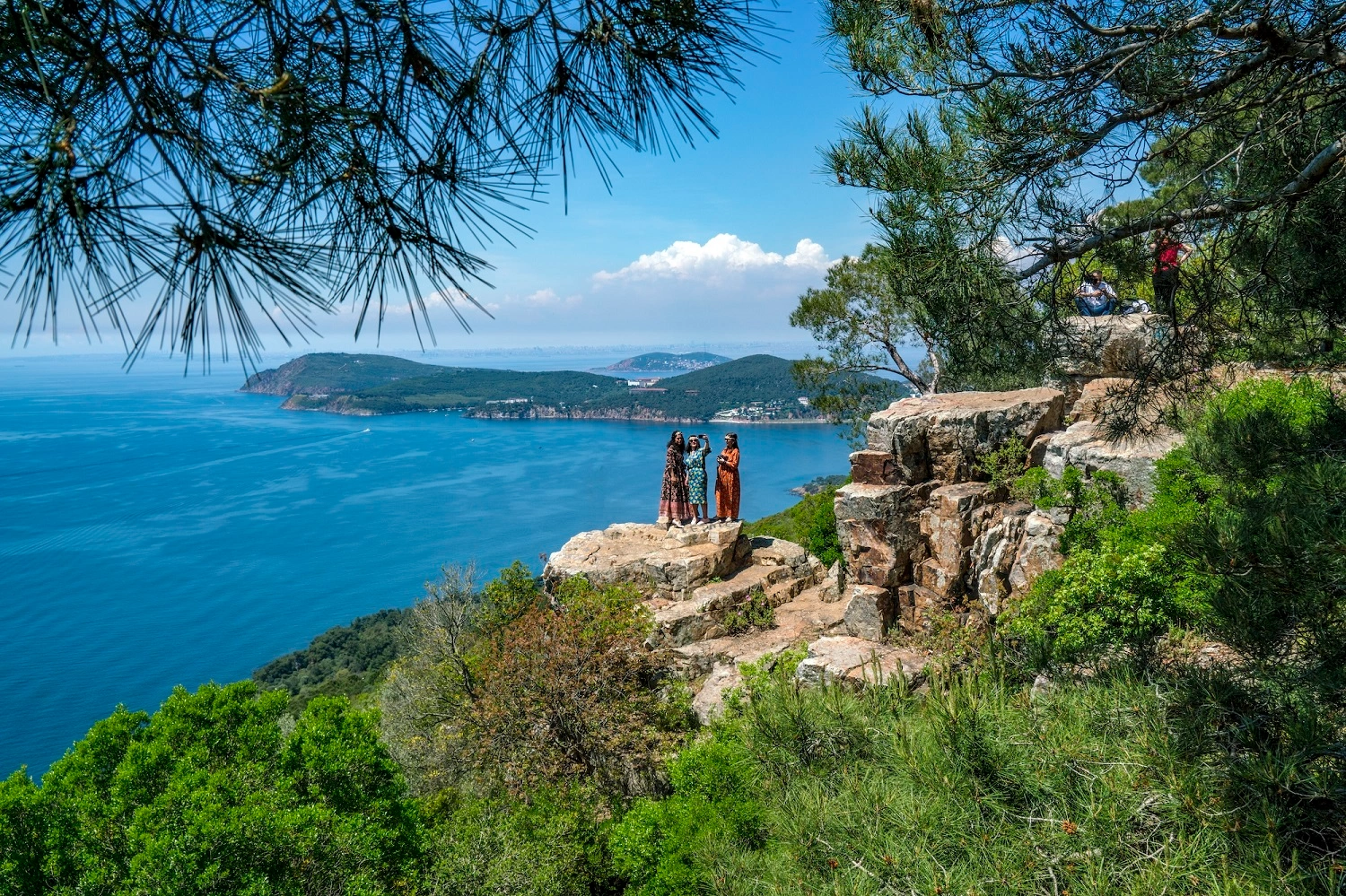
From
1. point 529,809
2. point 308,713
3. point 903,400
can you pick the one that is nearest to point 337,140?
point 308,713

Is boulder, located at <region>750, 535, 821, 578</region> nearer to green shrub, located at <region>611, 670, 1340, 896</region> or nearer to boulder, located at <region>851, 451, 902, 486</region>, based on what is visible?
boulder, located at <region>851, 451, 902, 486</region>

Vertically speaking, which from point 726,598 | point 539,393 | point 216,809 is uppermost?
point 539,393

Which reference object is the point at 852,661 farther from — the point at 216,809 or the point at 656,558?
the point at 216,809

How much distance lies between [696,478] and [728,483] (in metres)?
0.57

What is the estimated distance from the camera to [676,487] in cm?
1181

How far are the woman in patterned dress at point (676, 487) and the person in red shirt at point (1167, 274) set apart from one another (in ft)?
27.5

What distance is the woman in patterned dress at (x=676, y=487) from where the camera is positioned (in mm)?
11688

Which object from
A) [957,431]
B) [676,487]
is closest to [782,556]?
[676,487]

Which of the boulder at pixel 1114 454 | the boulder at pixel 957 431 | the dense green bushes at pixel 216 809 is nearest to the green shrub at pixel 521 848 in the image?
the dense green bushes at pixel 216 809

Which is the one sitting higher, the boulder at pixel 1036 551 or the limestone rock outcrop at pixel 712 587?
the boulder at pixel 1036 551

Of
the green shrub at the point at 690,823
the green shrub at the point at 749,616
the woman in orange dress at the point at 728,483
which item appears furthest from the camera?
the woman in orange dress at the point at 728,483

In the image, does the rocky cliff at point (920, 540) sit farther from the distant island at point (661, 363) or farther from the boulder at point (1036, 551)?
the distant island at point (661, 363)

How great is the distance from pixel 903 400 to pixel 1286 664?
23.6ft

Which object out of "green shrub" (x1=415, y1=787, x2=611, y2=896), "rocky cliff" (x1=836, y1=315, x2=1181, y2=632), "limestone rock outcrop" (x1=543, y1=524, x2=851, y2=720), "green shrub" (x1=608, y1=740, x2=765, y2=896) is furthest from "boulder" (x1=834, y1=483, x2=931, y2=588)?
"green shrub" (x1=415, y1=787, x2=611, y2=896)
